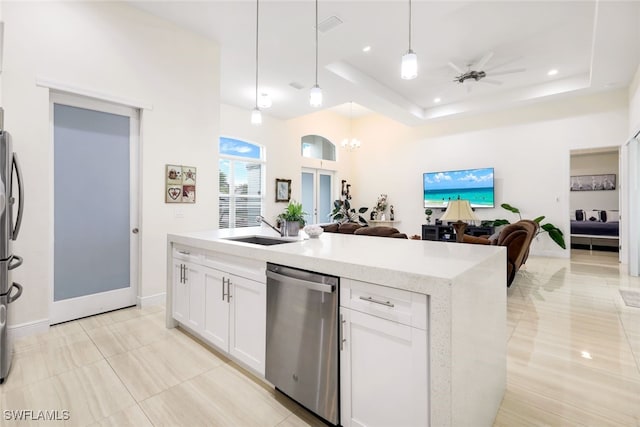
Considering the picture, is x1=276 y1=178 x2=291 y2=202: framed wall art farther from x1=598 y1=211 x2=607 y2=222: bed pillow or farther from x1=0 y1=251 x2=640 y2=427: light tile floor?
x1=598 y1=211 x2=607 y2=222: bed pillow

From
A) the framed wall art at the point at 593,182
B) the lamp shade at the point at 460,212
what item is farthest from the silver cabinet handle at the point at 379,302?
the framed wall art at the point at 593,182

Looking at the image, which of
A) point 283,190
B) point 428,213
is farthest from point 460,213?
point 283,190

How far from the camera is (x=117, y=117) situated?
3.31 m

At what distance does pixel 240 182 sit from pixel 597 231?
28.3 feet

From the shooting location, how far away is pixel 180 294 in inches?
108

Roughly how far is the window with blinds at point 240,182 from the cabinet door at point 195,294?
12.8 ft

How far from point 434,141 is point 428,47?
367cm

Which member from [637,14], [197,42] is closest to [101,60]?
[197,42]

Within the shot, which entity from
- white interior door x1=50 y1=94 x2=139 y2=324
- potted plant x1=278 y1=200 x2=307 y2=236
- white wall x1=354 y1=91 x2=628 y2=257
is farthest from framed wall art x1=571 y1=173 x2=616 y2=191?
white interior door x1=50 y1=94 x2=139 y2=324

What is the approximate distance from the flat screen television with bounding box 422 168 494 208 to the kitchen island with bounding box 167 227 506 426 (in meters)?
5.81

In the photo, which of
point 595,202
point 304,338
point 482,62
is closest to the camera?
point 304,338

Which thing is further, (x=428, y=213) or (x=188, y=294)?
(x=428, y=213)

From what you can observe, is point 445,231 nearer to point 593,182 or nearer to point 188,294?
point 593,182

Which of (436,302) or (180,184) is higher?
(180,184)
